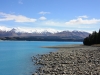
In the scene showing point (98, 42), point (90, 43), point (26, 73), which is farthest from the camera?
point (90, 43)

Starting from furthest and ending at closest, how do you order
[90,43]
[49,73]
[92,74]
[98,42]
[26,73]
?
[90,43]
[98,42]
[26,73]
[49,73]
[92,74]

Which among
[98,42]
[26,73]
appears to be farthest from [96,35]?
[26,73]

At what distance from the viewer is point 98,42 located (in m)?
99.2

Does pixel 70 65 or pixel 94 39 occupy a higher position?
pixel 94 39

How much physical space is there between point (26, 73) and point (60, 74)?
19.6ft

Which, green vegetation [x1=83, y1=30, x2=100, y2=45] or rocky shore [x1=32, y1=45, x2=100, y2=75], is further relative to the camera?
green vegetation [x1=83, y1=30, x2=100, y2=45]

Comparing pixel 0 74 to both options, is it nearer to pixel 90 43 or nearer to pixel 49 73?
pixel 49 73

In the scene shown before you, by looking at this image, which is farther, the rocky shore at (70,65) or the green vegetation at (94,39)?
the green vegetation at (94,39)

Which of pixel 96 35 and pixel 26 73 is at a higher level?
pixel 96 35

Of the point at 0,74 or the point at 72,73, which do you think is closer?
the point at 72,73

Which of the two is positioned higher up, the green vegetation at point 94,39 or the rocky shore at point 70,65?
the green vegetation at point 94,39

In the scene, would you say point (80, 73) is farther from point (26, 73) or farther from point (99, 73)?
point (26, 73)

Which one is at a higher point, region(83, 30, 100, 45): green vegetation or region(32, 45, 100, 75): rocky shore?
region(83, 30, 100, 45): green vegetation

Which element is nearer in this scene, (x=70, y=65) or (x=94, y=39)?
(x=70, y=65)
